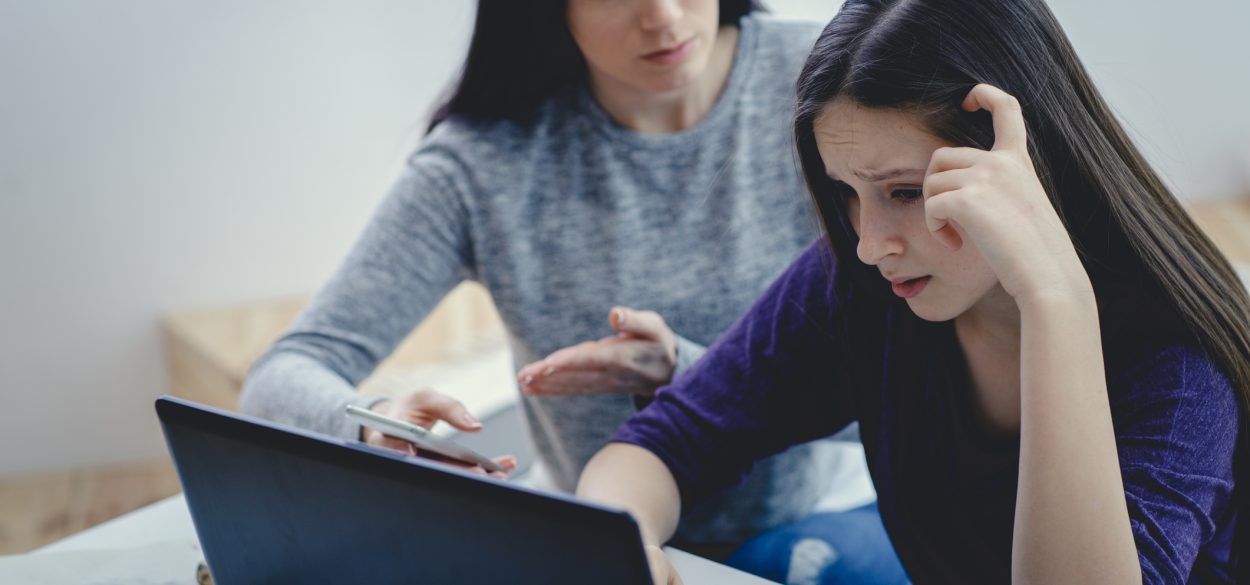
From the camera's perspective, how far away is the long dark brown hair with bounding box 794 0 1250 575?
2.58 ft

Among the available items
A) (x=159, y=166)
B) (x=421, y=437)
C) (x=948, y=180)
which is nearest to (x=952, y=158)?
(x=948, y=180)

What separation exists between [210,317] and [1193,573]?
6.80ft

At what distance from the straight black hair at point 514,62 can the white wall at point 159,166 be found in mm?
925

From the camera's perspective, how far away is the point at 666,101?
4.18 feet

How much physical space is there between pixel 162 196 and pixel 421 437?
1815 mm

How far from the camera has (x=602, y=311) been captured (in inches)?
49.9

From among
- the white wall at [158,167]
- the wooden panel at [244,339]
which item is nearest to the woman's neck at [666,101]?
the wooden panel at [244,339]

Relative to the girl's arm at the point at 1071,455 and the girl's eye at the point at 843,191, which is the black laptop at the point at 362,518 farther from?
the girl's eye at the point at 843,191

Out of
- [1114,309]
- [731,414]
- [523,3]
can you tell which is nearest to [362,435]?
[731,414]

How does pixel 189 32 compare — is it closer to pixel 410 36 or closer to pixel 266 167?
pixel 266 167

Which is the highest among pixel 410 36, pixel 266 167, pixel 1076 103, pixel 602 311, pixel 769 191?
pixel 1076 103

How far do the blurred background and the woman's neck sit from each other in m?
0.82

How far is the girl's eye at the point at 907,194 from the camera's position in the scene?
31.6 inches

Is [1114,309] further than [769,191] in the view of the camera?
No
